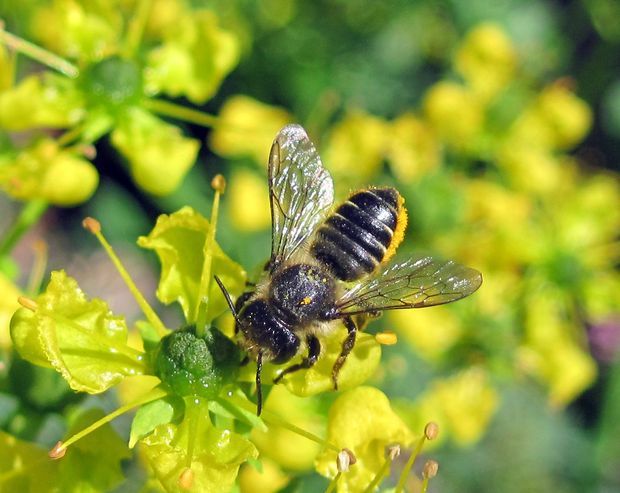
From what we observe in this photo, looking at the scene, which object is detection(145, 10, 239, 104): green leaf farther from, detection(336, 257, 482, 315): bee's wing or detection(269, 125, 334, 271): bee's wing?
detection(336, 257, 482, 315): bee's wing

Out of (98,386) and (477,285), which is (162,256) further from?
(477,285)

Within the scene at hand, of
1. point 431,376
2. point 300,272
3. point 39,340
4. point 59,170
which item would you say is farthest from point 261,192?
point 39,340

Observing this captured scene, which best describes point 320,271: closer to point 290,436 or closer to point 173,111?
point 290,436

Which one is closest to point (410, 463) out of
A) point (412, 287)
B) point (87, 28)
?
point (412, 287)

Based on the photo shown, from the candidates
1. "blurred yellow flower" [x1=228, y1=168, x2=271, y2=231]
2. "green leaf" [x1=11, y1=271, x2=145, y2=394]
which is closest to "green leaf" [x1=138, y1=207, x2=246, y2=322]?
"green leaf" [x1=11, y1=271, x2=145, y2=394]

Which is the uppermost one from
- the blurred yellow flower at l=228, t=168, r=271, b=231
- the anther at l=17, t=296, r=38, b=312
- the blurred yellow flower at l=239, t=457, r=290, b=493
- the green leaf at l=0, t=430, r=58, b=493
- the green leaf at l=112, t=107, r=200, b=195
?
the anther at l=17, t=296, r=38, b=312

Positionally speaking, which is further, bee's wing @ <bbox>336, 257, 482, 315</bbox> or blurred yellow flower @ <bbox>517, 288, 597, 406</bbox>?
blurred yellow flower @ <bbox>517, 288, 597, 406</bbox>

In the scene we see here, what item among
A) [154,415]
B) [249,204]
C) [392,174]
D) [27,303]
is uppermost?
[27,303]

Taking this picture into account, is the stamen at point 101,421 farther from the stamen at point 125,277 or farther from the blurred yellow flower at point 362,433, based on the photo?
the blurred yellow flower at point 362,433
